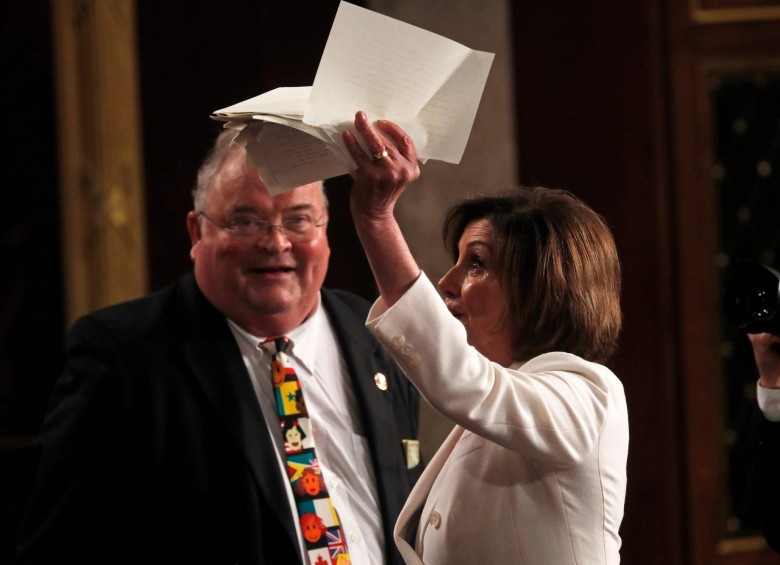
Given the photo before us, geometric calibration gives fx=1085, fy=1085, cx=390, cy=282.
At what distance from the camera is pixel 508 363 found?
178cm

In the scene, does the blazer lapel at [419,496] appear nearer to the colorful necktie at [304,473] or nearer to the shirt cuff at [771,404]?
the colorful necktie at [304,473]

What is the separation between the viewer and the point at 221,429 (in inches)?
86.8

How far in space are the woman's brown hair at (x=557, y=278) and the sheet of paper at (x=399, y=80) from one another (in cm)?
23

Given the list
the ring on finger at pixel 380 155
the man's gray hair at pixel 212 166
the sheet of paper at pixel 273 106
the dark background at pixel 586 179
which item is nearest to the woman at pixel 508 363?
the ring on finger at pixel 380 155

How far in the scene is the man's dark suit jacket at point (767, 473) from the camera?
7.36 feet

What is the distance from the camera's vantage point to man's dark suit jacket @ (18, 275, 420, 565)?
2.12m

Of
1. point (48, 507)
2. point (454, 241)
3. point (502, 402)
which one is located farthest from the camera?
point (48, 507)

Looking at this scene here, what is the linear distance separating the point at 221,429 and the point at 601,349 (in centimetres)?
84

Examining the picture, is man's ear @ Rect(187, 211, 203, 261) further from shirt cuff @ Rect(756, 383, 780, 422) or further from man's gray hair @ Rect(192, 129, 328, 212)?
shirt cuff @ Rect(756, 383, 780, 422)

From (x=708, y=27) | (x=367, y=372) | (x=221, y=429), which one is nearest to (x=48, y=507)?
(x=221, y=429)

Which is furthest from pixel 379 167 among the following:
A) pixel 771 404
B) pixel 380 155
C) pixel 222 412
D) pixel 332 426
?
pixel 771 404

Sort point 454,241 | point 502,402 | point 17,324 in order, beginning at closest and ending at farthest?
point 502,402
point 454,241
point 17,324

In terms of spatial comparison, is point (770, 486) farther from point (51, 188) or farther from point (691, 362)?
point (51, 188)

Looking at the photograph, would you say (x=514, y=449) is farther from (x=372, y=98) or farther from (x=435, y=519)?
(x=372, y=98)
